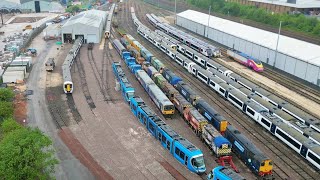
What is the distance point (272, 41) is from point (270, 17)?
40.6 m

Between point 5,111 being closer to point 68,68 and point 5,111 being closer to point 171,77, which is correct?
point 68,68

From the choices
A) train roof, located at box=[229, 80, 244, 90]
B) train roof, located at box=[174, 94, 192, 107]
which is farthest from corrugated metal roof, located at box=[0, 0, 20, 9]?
train roof, located at box=[174, 94, 192, 107]

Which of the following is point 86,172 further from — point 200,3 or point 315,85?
point 200,3

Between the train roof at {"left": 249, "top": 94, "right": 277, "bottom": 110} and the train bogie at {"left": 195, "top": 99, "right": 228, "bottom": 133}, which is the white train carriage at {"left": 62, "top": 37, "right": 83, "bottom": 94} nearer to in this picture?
the train bogie at {"left": 195, "top": 99, "right": 228, "bottom": 133}

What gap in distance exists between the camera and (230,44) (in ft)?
253

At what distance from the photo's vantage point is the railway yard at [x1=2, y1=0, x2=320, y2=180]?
32531 millimetres

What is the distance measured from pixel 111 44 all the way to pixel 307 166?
191 feet

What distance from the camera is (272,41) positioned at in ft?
218

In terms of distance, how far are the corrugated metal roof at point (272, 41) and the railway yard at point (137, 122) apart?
4.25m

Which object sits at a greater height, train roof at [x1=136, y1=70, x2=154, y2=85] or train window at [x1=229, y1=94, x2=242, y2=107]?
train roof at [x1=136, y1=70, x2=154, y2=85]

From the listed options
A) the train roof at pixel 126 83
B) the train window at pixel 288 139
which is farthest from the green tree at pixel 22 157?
the train window at pixel 288 139

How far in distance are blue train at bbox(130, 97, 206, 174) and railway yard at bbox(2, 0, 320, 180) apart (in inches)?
13.5

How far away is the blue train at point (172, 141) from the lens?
31.2 meters

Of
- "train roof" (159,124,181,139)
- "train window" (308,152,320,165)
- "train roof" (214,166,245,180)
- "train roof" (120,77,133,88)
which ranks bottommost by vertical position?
"train window" (308,152,320,165)
